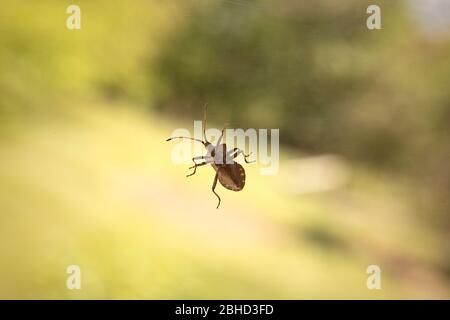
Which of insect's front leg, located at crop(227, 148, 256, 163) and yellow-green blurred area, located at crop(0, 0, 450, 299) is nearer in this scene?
insect's front leg, located at crop(227, 148, 256, 163)

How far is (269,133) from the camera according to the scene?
1.59 metres

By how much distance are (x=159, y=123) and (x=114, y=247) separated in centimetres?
42

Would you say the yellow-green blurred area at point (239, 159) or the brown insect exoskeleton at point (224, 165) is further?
the yellow-green blurred area at point (239, 159)

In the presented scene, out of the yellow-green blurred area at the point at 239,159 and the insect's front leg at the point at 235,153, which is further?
the yellow-green blurred area at the point at 239,159

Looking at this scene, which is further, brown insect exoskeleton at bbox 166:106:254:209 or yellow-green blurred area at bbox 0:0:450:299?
yellow-green blurred area at bbox 0:0:450:299

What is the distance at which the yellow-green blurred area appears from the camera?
1.48 m

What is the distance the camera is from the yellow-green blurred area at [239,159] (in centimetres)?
148

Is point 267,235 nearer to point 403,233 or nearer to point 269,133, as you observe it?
point 269,133

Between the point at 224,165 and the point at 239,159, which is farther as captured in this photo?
the point at 239,159

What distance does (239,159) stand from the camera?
144cm
